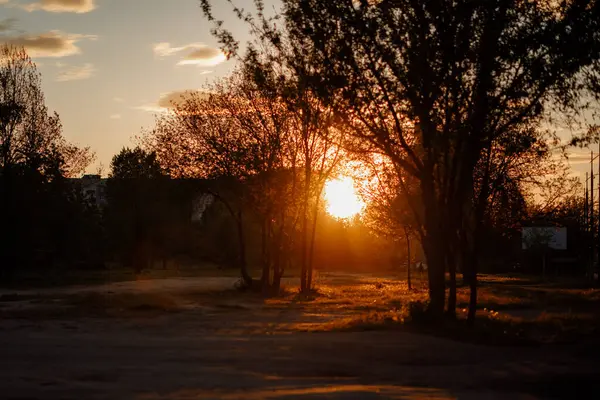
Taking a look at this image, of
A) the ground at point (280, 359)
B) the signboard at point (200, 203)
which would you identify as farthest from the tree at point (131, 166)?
the ground at point (280, 359)

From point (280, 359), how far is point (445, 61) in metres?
8.50

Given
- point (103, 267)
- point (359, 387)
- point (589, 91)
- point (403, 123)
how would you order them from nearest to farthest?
point (359, 387) → point (589, 91) → point (403, 123) → point (103, 267)

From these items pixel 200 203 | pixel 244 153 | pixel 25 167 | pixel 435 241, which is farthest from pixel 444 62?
pixel 200 203

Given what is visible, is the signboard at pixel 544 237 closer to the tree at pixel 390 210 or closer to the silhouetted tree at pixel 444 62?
the tree at pixel 390 210

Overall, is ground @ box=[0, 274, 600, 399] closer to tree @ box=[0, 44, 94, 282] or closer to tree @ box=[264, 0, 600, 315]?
tree @ box=[264, 0, 600, 315]

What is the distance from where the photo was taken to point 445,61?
2009 centimetres

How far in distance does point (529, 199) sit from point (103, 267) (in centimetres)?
4492

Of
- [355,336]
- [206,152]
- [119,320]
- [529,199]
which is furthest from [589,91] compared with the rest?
[529,199]

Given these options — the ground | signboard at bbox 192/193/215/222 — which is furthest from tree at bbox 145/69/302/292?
signboard at bbox 192/193/215/222

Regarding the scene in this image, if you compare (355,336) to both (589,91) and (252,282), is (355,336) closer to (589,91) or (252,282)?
(589,91)

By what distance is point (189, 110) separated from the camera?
48.2 m

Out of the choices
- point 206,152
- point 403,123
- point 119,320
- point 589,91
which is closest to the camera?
point 589,91

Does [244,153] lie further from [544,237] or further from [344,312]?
[544,237]

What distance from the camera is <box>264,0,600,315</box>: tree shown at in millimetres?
19781
